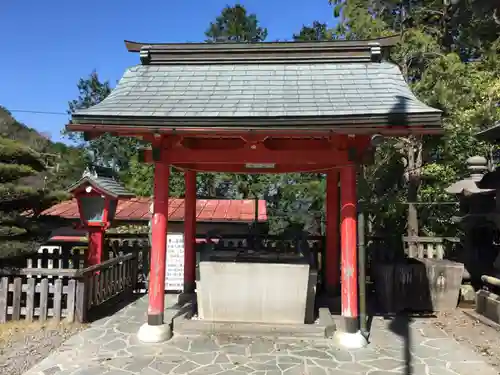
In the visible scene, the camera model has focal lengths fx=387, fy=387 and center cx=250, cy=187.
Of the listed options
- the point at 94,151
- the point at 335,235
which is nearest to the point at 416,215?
the point at 335,235

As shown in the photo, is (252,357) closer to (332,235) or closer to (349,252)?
(349,252)

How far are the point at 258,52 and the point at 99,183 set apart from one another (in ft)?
12.3

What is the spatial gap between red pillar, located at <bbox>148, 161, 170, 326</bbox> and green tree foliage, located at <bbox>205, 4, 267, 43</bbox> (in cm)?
1962

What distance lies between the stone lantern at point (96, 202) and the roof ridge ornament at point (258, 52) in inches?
92.5

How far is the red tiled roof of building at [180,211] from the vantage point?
10.4m

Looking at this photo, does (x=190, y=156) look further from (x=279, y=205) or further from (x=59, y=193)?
(x=279, y=205)

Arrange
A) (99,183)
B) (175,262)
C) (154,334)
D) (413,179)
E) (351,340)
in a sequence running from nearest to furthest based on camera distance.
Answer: (351,340), (154,334), (99,183), (175,262), (413,179)

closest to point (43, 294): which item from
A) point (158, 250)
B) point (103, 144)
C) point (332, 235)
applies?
point (158, 250)

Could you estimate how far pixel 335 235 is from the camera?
26.2 ft

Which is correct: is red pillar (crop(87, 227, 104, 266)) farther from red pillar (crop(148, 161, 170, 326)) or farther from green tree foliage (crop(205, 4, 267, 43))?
green tree foliage (crop(205, 4, 267, 43))

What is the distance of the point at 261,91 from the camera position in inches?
245

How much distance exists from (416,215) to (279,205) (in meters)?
6.50

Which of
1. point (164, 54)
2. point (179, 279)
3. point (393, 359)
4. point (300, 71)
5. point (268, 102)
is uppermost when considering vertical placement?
point (164, 54)

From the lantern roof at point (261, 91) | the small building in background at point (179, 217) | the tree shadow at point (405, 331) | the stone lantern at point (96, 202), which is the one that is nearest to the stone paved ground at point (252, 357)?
the tree shadow at point (405, 331)
